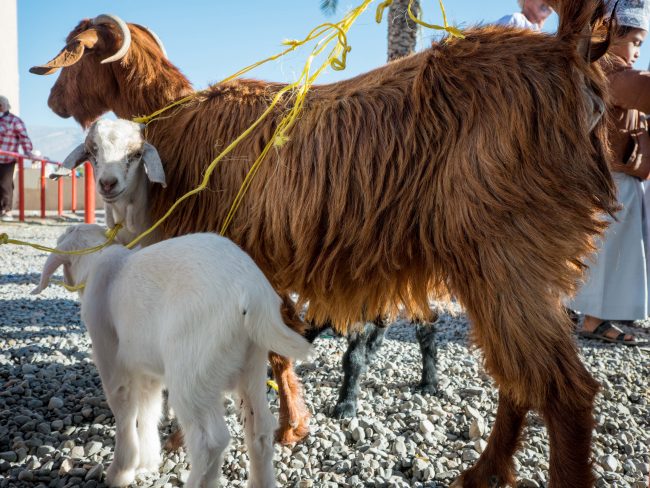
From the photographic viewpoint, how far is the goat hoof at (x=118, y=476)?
2.35 metres

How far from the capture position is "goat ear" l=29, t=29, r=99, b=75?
10.1 feet

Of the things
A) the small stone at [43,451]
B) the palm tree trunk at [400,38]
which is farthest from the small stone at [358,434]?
the palm tree trunk at [400,38]

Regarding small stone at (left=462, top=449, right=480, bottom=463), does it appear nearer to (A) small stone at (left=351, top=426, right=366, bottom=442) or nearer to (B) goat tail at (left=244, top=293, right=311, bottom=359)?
(A) small stone at (left=351, top=426, right=366, bottom=442)

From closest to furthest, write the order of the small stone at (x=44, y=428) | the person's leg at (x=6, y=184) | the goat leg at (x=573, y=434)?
the goat leg at (x=573, y=434) → the small stone at (x=44, y=428) → the person's leg at (x=6, y=184)

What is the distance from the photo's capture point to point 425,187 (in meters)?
2.27

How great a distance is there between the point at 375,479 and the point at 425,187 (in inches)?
53.0

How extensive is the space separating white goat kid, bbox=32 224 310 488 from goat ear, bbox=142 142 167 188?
361 millimetres

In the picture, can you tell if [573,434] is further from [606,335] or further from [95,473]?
[606,335]

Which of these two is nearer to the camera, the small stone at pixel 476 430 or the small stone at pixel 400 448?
the small stone at pixel 400 448

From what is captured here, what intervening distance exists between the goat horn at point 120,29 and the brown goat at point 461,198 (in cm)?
70

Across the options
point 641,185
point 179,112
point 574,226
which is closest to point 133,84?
point 179,112

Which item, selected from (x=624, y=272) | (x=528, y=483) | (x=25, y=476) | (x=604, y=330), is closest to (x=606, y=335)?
(x=604, y=330)

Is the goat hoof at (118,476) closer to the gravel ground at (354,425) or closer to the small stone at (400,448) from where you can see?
the gravel ground at (354,425)

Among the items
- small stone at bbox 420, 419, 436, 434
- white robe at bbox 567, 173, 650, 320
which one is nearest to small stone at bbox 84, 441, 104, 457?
small stone at bbox 420, 419, 436, 434
